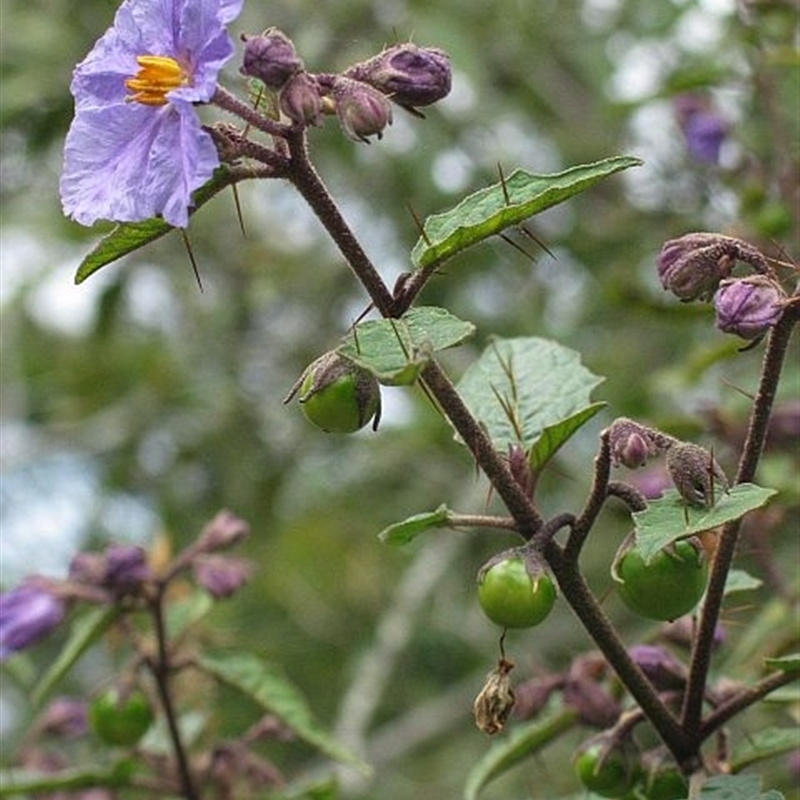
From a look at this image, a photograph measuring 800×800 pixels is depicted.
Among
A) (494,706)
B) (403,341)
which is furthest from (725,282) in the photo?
(494,706)

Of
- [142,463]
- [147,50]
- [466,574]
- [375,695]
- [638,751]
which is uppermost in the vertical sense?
[147,50]

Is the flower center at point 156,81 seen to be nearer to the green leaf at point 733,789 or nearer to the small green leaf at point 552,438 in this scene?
the small green leaf at point 552,438

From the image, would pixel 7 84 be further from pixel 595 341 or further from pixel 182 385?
pixel 595 341

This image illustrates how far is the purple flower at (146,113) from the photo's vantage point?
114 centimetres

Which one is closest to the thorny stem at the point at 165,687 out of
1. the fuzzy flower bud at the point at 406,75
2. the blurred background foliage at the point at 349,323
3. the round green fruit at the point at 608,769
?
the round green fruit at the point at 608,769

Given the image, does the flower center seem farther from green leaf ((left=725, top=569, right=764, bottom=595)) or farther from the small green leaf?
green leaf ((left=725, top=569, right=764, bottom=595))

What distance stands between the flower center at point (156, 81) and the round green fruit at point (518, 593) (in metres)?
0.42

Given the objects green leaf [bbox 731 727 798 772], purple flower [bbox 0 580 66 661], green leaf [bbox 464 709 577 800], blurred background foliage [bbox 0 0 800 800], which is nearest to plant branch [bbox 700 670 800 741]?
green leaf [bbox 731 727 798 772]

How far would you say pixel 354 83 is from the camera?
1.17 m

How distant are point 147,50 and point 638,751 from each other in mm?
703

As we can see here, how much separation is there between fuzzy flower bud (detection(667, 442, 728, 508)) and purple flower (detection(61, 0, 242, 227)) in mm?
397

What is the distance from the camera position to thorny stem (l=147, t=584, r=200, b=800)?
1.77m

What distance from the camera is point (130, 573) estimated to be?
5.79ft

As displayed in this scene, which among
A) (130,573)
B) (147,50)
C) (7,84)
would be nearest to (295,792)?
(130,573)
